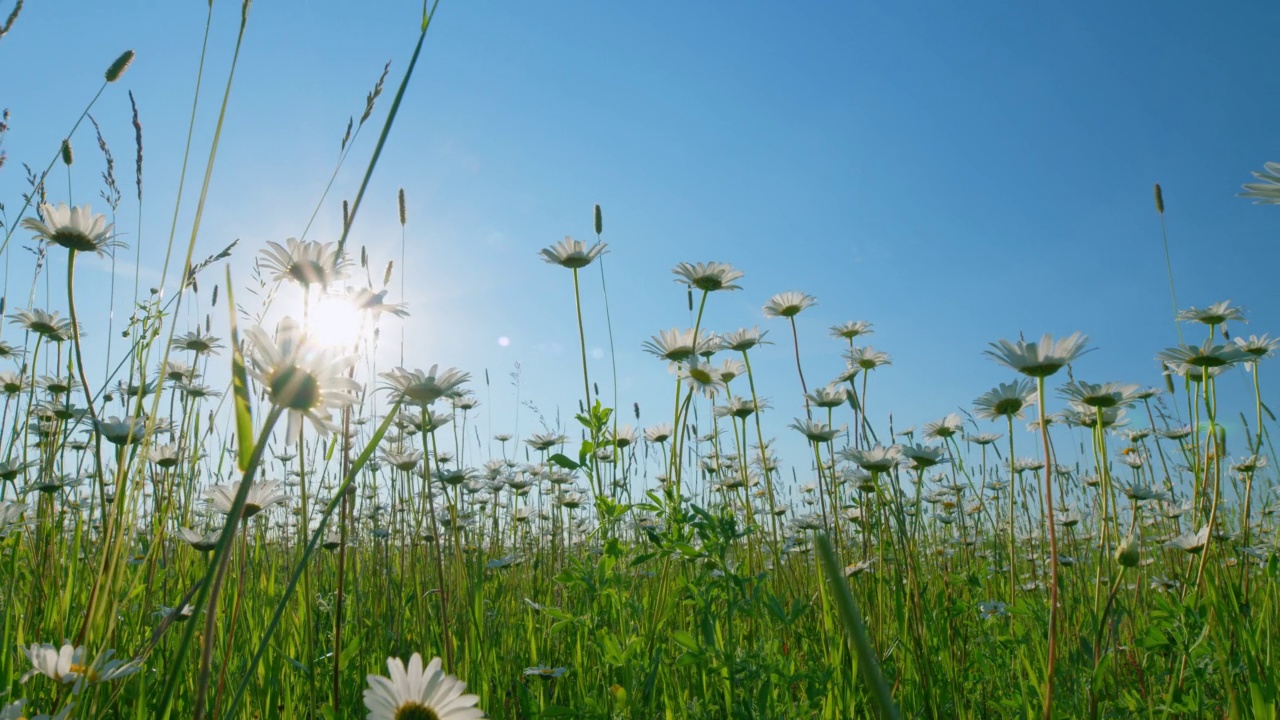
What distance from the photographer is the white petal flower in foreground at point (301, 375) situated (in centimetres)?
87

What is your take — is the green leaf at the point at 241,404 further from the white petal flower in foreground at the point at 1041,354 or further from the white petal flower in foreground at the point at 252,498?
the white petal flower in foreground at the point at 1041,354

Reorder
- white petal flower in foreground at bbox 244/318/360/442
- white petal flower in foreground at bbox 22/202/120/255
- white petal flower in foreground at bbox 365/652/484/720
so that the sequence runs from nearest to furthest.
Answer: white petal flower in foreground at bbox 244/318/360/442, white petal flower in foreground at bbox 365/652/484/720, white petal flower in foreground at bbox 22/202/120/255

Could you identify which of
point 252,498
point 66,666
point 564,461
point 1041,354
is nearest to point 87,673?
point 66,666

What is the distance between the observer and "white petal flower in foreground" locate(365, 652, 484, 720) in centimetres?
104

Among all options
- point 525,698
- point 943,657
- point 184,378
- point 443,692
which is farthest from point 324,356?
point 184,378

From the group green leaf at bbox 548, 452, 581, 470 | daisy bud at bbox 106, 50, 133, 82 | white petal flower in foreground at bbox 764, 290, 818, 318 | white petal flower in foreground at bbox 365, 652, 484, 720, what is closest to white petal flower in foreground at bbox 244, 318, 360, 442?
white petal flower in foreground at bbox 365, 652, 484, 720

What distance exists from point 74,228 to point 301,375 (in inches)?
80.9

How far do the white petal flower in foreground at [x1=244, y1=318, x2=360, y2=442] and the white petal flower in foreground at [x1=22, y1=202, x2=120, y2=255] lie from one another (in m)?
1.84

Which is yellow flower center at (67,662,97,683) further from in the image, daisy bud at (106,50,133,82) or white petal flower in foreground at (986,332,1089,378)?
white petal flower in foreground at (986,332,1089,378)

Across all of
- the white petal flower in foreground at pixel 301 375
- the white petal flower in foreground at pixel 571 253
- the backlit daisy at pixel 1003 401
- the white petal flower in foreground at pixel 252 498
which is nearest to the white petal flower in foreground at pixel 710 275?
the white petal flower in foreground at pixel 571 253

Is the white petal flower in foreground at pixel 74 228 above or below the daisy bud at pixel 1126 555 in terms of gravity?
above

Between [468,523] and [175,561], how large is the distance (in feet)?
5.71

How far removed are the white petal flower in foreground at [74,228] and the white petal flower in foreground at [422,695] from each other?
203cm

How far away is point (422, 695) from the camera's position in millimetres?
1054
